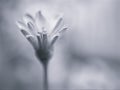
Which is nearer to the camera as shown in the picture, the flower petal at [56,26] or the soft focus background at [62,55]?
the flower petal at [56,26]

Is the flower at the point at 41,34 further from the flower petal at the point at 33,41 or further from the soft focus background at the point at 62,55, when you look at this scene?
the soft focus background at the point at 62,55

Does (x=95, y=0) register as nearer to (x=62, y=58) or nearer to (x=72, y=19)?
(x=72, y=19)

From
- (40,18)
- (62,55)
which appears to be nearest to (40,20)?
(40,18)

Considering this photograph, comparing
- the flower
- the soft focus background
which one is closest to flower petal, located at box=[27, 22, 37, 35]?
the flower

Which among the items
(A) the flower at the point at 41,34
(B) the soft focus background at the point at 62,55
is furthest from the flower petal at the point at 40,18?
(B) the soft focus background at the point at 62,55

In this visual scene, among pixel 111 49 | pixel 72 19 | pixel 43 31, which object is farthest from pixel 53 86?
pixel 43 31
